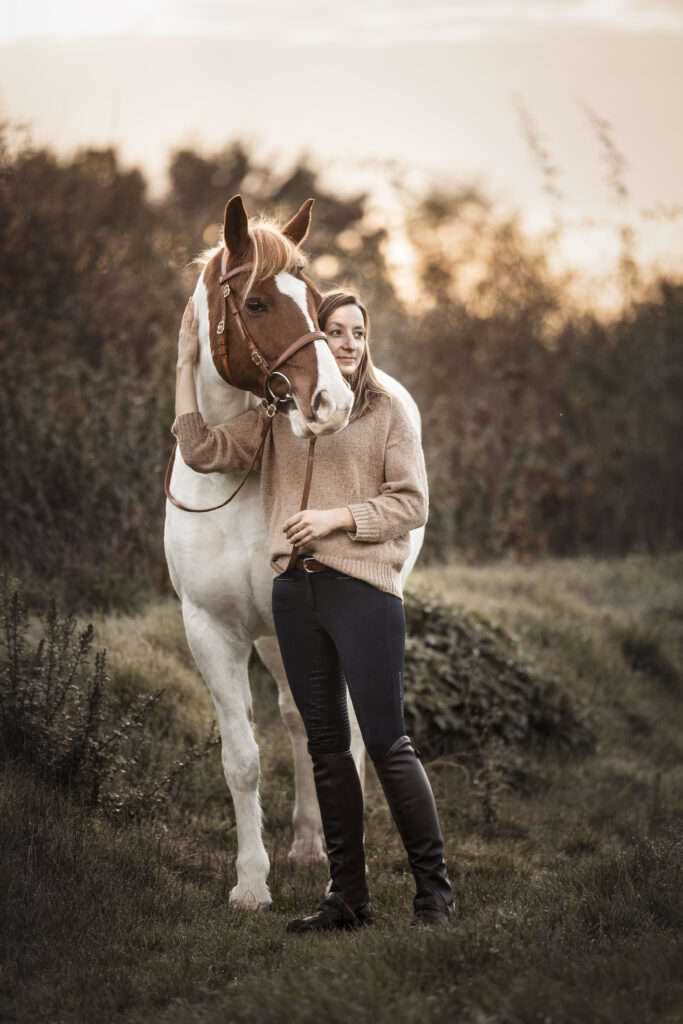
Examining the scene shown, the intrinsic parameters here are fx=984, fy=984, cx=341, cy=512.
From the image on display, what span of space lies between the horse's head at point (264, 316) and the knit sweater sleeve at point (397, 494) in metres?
0.32

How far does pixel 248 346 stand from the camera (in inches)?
120

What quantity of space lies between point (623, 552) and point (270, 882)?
789cm

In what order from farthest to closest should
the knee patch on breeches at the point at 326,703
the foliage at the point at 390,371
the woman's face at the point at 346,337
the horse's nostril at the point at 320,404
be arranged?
the foliage at the point at 390,371
the woman's face at the point at 346,337
the knee patch on breeches at the point at 326,703
the horse's nostril at the point at 320,404

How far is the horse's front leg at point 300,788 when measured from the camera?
4.02 metres

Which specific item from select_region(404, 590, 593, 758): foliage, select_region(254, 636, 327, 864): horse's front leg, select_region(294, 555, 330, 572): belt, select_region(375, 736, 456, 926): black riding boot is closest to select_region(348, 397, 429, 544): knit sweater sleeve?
select_region(294, 555, 330, 572): belt

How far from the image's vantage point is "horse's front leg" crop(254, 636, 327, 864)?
402 cm

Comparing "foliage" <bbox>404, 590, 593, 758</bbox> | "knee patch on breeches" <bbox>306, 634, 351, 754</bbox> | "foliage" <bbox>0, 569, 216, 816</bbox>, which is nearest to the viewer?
"knee patch on breeches" <bbox>306, 634, 351, 754</bbox>

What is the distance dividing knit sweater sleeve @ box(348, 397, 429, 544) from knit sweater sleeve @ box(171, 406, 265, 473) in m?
0.47

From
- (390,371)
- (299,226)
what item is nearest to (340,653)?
(299,226)

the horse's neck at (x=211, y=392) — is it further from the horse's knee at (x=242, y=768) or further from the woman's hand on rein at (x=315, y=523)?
the horse's knee at (x=242, y=768)

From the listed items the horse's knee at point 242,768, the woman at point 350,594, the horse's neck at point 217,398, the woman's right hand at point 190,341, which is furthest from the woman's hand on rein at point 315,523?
the horse's knee at point 242,768

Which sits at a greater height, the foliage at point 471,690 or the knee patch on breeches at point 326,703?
the knee patch on breeches at point 326,703

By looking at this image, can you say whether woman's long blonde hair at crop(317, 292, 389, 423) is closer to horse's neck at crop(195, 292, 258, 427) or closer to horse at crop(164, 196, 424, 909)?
horse at crop(164, 196, 424, 909)

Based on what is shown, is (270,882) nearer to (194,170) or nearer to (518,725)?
(518,725)
